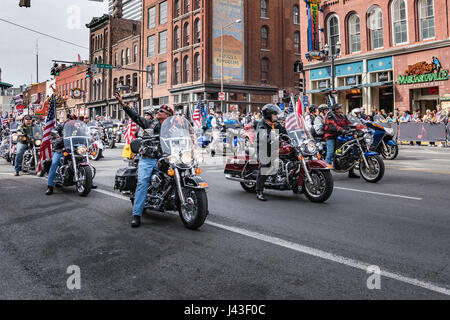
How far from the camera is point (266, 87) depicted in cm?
4497

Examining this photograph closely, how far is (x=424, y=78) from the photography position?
25.9m

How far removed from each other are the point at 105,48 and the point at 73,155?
185 feet

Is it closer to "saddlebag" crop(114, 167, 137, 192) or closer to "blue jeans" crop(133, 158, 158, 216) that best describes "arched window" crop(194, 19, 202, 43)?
"saddlebag" crop(114, 167, 137, 192)

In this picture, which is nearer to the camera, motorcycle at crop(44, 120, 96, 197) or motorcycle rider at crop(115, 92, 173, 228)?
motorcycle rider at crop(115, 92, 173, 228)

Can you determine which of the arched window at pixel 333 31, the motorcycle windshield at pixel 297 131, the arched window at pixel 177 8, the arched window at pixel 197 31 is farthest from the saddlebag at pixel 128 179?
the arched window at pixel 177 8

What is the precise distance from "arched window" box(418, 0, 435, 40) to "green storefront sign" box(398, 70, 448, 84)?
2.77 meters

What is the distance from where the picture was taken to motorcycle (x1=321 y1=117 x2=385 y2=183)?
31.3 ft

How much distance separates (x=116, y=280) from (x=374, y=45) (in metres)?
30.6

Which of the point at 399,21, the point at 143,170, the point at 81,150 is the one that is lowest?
the point at 143,170

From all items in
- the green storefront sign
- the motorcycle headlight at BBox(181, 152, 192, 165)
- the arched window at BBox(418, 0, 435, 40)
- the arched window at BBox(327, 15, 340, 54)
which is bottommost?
the motorcycle headlight at BBox(181, 152, 192, 165)

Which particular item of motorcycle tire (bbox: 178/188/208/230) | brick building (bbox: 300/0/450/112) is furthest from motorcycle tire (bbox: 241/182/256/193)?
brick building (bbox: 300/0/450/112)

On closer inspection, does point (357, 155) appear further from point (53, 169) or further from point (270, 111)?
point (53, 169)

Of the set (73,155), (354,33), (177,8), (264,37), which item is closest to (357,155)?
(73,155)

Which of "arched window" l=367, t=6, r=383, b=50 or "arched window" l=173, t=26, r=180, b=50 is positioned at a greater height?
"arched window" l=173, t=26, r=180, b=50
